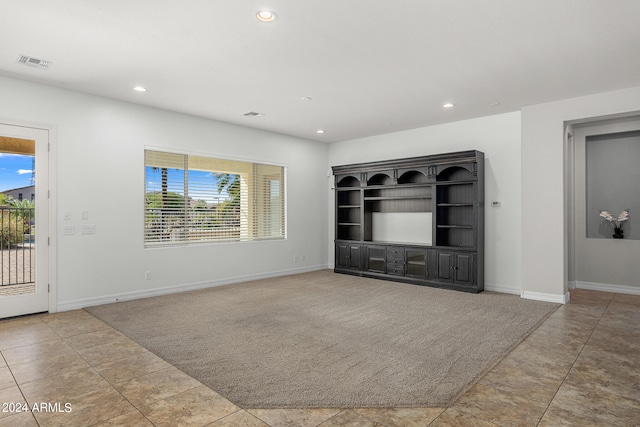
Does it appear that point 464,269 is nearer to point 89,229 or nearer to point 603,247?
Result: point 603,247

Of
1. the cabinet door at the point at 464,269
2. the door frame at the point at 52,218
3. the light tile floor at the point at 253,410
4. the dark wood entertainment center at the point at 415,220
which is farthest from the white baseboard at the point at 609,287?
the door frame at the point at 52,218

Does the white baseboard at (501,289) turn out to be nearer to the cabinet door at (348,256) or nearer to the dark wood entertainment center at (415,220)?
the dark wood entertainment center at (415,220)

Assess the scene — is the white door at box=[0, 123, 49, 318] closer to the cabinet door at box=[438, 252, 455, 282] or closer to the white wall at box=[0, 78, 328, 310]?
the white wall at box=[0, 78, 328, 310]

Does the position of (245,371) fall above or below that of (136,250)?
below

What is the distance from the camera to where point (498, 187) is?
584cm

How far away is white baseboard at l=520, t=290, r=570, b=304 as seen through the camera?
5.03 metres

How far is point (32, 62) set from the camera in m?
3.82

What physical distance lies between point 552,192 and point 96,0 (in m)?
5.50

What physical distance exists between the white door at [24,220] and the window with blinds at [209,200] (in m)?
1.25

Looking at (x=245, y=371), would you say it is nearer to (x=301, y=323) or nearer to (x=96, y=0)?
(x=301, y=323)

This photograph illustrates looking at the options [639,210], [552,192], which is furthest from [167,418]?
[639,210]

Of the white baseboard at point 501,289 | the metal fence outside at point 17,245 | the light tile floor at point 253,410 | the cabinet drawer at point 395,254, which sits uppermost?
the metal fence outside at point 17,245

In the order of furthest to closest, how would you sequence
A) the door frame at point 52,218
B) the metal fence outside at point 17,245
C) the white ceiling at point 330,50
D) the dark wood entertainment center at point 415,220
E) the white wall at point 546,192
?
the dark wood entertainment center at point 415,220
the white wall at point 546,192
the door frame at point 52,218
the metal fence outside at point 17,245
the white ceiling at point 330,50

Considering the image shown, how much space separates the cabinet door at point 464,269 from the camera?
5668 millimetres
